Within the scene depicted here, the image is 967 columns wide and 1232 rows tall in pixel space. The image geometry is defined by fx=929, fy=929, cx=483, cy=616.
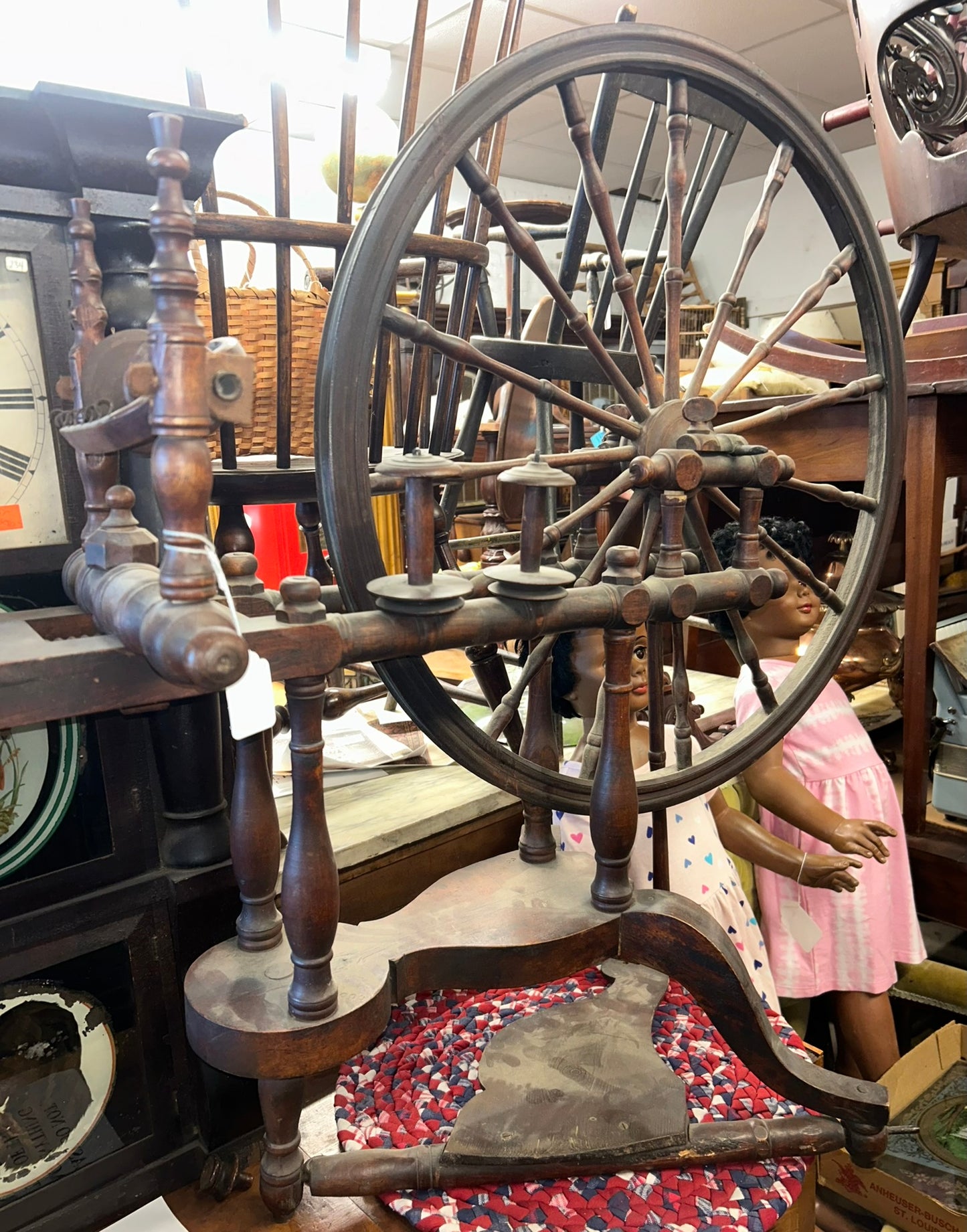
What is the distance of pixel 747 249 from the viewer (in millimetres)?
1172

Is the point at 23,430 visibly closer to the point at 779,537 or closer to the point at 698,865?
the point at 698,865

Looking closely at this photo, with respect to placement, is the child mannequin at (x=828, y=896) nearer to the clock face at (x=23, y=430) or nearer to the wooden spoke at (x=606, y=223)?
the wooden spoke at (x=606, y=223)

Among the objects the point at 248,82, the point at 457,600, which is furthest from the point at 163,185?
the point at 248,82

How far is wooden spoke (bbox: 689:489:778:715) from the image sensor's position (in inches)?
46.1

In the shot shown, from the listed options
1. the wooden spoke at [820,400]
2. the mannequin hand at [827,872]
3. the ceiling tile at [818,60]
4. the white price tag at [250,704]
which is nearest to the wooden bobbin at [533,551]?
the white price tag at [250,704]

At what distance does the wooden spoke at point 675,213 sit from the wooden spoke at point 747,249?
0.11 feet

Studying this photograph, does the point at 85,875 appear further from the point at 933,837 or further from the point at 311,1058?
the point at 933,837

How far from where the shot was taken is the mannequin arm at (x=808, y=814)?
154cm

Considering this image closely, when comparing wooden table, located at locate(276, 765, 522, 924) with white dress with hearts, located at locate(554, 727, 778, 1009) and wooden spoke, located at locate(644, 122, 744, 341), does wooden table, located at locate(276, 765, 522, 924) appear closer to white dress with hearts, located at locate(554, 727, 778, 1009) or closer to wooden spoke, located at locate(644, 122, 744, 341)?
white dress with hearts, located at locate(554, 727, 778, 1009)

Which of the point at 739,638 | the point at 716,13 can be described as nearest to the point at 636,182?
the point at 739,638

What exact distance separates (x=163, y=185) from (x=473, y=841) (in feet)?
3.73

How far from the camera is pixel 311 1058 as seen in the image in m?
0.74

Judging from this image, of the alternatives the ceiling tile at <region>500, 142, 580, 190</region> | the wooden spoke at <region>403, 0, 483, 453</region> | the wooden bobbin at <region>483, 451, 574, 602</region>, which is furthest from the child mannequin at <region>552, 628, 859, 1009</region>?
the ceiling tile at <region>500, 142, 580, 190</region>

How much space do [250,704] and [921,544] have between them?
1679mm
